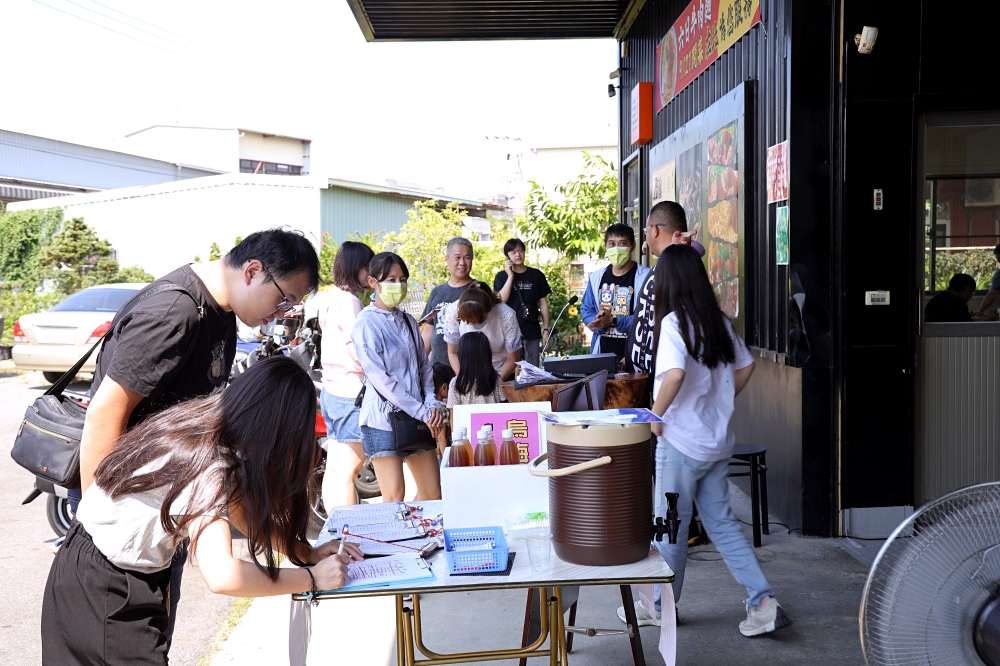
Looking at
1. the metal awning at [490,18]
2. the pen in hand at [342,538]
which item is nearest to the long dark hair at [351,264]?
the pen in hand at [342,538]

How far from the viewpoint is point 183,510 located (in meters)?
2.07

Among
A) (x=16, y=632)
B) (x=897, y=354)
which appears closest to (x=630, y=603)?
(x=897, y=354)

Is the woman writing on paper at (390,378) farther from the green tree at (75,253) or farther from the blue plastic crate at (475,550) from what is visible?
the green tree at (75,253)

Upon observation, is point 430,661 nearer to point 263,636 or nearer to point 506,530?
point 506,530

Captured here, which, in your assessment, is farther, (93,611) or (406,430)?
(406,430)

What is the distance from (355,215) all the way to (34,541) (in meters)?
23.7

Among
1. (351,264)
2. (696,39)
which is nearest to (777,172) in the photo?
(696,39)

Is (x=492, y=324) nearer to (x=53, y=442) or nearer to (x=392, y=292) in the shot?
(x=392, y=292)

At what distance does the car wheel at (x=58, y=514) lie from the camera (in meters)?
5.25

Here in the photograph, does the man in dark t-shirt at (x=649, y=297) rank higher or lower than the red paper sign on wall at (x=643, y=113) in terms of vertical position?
lower

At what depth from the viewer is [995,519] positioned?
1987 mm

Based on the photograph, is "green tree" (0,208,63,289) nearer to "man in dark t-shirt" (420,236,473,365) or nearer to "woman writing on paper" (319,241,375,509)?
"man in dark t-shirt" (420,236,473,365)

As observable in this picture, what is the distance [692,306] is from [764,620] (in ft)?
4.84

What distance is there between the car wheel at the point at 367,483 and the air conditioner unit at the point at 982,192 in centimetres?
436
